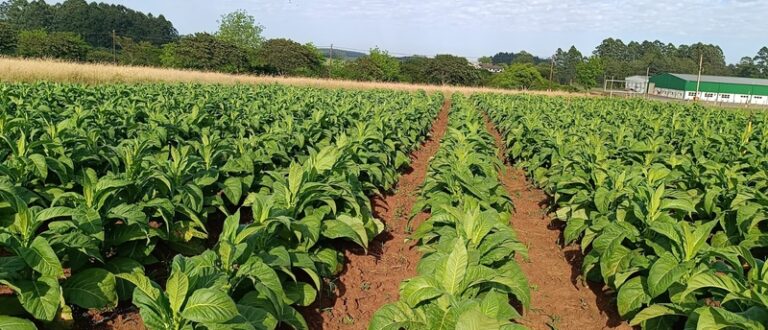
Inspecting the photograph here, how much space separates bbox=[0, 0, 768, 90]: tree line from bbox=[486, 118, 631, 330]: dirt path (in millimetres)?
49321

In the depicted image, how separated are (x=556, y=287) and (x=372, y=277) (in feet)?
5.98

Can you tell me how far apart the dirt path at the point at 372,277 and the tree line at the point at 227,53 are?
48302 millimetres

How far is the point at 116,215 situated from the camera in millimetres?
3453

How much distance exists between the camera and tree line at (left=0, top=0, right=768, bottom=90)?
Answer: 5591 centimetres

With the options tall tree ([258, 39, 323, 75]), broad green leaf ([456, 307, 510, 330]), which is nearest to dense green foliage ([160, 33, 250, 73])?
tall tree ([258, 39, 323, 75])

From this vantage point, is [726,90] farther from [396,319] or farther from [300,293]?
[396,319]

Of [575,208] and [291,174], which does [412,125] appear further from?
[291,174]

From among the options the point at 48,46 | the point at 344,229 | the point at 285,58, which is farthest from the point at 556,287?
the point at 48,46

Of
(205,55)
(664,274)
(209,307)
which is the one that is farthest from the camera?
(205,55)

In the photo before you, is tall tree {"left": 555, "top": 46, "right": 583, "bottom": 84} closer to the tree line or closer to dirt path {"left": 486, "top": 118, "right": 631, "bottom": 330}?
the tree line

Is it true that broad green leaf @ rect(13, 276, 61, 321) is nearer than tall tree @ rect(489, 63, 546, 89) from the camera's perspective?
Yes

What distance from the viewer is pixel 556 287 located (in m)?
5.04

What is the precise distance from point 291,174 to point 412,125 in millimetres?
8713

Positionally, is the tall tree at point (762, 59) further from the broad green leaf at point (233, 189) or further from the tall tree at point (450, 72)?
the broad green leaf at point (233, 189)
